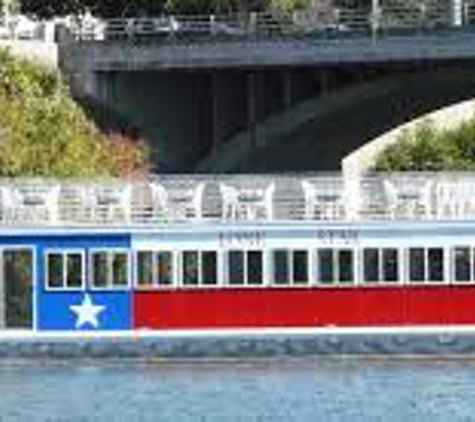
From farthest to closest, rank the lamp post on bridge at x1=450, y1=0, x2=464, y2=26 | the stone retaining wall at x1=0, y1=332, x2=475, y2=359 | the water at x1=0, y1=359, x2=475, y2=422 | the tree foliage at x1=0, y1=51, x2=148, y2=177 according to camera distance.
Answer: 1. the lamp post on bridge at x1=450, y1=0, x2=464, y2=26
2. the tree foliage at x1=0, y1=51, x2=148, y2=177
3. the stone retaining wall at x1=0, y1=332, x2=475, y2=359
4. the water at x1=0, y1=359, x2=475, y2=422

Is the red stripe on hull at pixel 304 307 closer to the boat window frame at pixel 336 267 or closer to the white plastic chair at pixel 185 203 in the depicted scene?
the boat window frame at pixel 336 267

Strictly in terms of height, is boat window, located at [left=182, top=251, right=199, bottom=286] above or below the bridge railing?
below

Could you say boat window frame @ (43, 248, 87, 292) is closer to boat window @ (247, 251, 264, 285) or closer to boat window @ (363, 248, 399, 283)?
boat window @ (247, 251, 264, 285)

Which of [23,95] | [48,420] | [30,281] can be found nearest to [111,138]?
[23,95]

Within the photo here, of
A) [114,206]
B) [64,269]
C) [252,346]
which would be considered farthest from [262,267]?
[64,269]

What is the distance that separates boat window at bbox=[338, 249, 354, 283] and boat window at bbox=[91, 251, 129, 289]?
345 cm

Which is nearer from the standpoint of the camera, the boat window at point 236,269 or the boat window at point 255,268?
the boat window at point 255,268

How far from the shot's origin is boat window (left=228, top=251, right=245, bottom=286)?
52.9m

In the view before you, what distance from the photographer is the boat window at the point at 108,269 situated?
5291 cm

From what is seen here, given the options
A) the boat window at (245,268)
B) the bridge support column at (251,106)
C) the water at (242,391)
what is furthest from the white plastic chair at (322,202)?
the bridge support column at (251,106)

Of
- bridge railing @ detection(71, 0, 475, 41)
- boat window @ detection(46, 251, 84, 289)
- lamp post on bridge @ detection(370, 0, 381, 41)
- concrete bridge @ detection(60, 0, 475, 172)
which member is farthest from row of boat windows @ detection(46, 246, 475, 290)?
lamp post on bridge @ detection(370, 0, 381, 41)

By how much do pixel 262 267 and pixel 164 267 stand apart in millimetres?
1610

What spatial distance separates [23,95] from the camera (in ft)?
255

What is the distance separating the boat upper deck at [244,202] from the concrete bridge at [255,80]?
26195 mm
